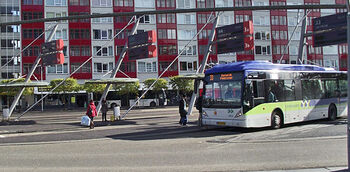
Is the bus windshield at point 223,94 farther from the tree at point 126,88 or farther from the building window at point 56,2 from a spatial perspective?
the building window at point 56,2

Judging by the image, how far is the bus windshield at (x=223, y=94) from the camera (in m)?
14.3

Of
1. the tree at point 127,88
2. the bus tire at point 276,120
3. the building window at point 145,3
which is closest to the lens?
the bus tire at point 276,120

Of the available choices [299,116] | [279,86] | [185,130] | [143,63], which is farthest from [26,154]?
[143,63]

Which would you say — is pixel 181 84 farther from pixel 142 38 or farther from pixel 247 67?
pixel 247 67

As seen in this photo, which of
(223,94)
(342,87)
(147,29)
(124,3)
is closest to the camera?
(223,94)

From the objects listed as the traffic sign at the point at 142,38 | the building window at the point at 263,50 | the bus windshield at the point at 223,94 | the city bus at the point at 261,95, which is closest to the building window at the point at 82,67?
the building window at the point at 263,50

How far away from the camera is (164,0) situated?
199 feet

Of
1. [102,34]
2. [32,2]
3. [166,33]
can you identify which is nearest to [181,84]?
[166,33]

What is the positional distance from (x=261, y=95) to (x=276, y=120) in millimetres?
1526

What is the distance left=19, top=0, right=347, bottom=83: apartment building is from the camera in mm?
55938

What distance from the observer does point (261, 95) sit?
14.5 metres

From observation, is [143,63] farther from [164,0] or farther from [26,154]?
[26,154]

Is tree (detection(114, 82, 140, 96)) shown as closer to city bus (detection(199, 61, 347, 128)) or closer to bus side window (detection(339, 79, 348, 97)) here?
bus side window (detection(339, 79, 348, 97))

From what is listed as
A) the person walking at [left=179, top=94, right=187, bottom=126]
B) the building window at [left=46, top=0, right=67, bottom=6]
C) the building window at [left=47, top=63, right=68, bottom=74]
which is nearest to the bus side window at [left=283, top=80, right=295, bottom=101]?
the person walking at [left=179, top=94, right=187, bottom=126]
